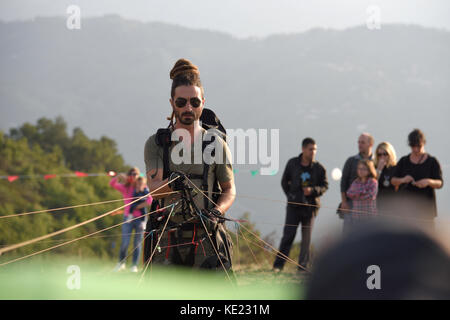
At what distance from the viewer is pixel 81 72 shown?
85.4 m

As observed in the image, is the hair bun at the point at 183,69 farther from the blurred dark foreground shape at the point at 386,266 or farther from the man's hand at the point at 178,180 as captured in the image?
the blurred dark foreground shape at the point at 386,266

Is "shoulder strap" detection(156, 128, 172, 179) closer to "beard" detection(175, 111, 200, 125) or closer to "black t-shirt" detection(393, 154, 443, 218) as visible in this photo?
"beard" detection(175, 111, 200, 125)

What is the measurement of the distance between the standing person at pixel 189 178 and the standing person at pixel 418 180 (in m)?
3.44

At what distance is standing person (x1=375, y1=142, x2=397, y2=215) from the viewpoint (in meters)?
5.94

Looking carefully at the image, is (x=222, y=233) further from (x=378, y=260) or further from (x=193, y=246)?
(x=378, y=260)

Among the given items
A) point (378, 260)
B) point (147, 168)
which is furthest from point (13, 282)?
point (378, 260)

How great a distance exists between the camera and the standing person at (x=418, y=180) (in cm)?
580

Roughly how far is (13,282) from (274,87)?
6866cm

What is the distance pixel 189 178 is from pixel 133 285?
3.02 ft

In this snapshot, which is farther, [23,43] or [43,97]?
[23,43]

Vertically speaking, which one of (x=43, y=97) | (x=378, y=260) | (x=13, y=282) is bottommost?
(x=13, y=282)

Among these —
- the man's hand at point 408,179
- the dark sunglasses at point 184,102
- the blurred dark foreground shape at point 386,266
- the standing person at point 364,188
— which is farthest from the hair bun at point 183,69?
the standing person at point 364,188

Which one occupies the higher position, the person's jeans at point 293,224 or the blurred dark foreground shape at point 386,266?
the blurred dark foreground shape at point 386,266
